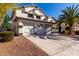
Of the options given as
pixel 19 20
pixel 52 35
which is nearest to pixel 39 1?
pixel 19 20

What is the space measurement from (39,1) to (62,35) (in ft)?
4.06

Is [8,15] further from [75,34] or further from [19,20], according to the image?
[75,34]

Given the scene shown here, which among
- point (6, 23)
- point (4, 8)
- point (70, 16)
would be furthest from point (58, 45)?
point (4, 8)

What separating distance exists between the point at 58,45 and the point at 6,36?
5.25ft

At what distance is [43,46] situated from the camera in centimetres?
402

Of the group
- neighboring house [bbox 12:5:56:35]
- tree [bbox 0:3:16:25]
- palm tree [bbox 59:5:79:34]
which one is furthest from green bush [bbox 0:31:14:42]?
palm tree [bbox 59:5:79:34]

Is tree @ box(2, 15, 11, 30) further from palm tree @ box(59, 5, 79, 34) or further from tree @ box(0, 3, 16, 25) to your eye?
palm tree @ box(59, 5, 79, 34)

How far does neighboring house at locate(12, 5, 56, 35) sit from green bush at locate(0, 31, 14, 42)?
17 cm

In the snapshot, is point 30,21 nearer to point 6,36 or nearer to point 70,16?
point 6,36

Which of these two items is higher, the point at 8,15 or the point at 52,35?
the point at 8,15

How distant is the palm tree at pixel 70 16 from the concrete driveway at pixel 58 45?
0.33 metres

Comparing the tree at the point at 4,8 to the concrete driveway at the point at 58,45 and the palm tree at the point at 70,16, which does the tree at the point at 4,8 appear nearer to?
the concrete driveway at the point at 58,45

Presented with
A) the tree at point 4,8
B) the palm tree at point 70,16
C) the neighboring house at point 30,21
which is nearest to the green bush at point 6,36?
the neighboring house at point 30,21

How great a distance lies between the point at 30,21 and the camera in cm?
421
